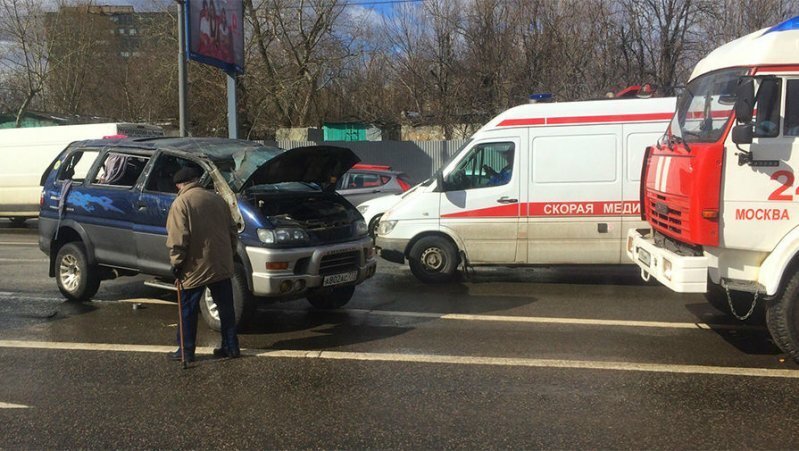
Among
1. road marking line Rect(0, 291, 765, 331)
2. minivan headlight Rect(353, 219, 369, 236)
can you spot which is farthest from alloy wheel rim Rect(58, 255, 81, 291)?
minivan headlight Rect(353, 219, 369, 236)

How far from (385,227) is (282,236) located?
3.37m

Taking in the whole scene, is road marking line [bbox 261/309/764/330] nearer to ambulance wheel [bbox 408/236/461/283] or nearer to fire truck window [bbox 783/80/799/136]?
ambulance wheel [bbox 408/236/461/283]

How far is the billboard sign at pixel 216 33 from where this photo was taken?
15.3 metres

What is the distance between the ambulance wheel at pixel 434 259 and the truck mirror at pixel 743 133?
464 cm

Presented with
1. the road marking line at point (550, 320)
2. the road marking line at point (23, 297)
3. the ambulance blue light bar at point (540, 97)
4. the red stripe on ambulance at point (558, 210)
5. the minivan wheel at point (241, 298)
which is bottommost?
the road marking line at point (550, 320)

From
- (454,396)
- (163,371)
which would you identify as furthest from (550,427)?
(163,371)

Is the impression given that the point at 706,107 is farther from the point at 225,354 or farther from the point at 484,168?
the point at 225,354

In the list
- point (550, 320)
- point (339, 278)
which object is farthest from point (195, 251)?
point (550, 320)

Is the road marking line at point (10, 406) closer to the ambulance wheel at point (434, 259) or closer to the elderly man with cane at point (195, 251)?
the elderly man with cane at point (195, 251)

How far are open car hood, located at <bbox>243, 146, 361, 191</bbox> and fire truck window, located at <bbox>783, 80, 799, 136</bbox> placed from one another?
4262mm

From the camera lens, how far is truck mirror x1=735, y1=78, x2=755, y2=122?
5176 mm

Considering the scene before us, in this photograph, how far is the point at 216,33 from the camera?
1639 cm

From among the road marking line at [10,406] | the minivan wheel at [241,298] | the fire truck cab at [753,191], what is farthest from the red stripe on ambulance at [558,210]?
the road marking line at [10,406]

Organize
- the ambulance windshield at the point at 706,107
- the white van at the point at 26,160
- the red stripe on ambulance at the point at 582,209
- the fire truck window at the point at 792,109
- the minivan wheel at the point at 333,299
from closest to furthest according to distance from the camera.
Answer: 1. the fire truck window at the point at 792,109
2. the ambulance windshield at the point at 706,107
3. the minivan wheel at the point at 333,299
4. the red stripe on ambulance at the point at 582,209
5. the white van at the point at 26,160
